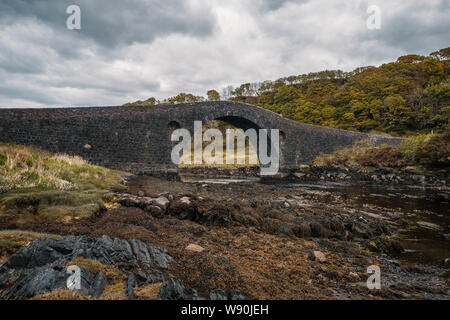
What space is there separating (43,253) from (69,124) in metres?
15.4

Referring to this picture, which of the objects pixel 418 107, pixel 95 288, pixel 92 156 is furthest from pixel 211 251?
pixel 418 107

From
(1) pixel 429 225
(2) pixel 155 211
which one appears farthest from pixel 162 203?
(1) pixel 429 225

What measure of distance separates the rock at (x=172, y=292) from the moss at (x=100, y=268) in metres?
0.51

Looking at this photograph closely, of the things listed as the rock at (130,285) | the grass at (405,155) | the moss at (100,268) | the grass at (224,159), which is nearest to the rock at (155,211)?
the moss at (100,268)

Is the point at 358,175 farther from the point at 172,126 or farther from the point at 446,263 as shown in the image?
the point at 446,263

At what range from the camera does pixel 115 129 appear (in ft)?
56.3

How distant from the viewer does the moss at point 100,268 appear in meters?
2.61

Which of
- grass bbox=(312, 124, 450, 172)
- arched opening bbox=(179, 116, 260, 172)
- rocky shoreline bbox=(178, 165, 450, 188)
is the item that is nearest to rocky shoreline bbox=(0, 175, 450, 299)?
rocky shoreline bbox=(178, 165, 450, 188)

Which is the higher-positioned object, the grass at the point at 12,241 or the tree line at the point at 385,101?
the tree line at the point at 385,101

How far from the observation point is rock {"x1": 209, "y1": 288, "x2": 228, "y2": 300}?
2.66 metres

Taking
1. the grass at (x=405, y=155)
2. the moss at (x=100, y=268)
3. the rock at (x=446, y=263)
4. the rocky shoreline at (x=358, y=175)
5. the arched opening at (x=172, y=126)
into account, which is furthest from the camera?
the grass at (x=405, y=155)

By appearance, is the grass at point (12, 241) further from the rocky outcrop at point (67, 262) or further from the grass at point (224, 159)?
the grass at point (224, 159)

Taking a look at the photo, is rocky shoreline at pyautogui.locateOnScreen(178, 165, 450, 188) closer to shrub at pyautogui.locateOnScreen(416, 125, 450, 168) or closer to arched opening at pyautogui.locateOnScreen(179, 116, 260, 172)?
shrub at pyautogui.locateOnScreen(416, 125, 450, 168)

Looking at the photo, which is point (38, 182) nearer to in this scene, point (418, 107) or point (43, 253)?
point (43, 253)
